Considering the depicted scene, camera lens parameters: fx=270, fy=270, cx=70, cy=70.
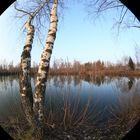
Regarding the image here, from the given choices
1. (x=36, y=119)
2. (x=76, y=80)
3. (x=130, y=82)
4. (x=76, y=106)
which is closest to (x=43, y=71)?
(x=36, y=119)

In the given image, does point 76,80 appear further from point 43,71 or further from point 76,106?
point 43,71

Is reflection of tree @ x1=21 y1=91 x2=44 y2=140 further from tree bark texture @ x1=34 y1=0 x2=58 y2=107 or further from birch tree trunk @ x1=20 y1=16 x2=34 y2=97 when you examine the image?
birch tree trunk @ x1=20 y1=16 x2=34 y2=97

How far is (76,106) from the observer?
18.3 ft

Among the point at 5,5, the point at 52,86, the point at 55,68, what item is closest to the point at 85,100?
the point at 52,86

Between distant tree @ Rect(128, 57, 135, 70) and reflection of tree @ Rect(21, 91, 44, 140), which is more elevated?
distant tree @ Rect(128, 57, 135, 70)

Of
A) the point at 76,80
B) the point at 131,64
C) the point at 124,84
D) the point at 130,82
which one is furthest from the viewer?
the point at 130,82

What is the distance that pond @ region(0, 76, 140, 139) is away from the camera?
5223 mm

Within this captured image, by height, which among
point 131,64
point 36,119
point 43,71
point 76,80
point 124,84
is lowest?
point 36,119

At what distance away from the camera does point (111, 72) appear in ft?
24.8

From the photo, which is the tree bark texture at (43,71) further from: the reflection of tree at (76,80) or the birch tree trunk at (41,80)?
the reflection of tree at (76,80)

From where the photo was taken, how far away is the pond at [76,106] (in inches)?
206

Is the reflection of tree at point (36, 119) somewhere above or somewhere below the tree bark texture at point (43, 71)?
below

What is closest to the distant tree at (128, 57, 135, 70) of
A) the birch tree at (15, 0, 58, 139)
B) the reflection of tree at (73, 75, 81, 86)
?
the reflection of tree at (73, 75, 81, 86)

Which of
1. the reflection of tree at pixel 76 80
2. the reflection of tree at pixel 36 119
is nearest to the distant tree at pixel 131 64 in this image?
the reflection of tree at pixel 76 80
